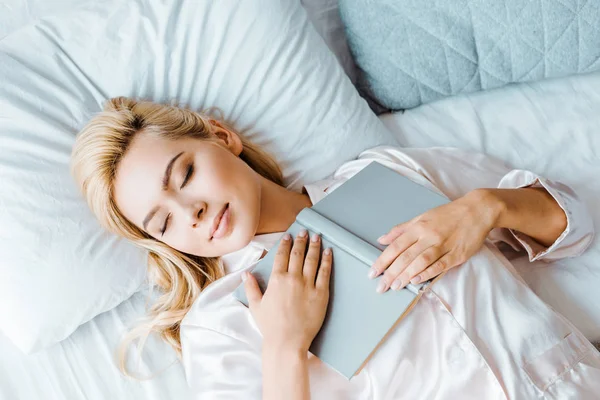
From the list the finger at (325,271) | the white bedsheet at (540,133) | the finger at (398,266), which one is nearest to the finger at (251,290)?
the finger at (325,271)

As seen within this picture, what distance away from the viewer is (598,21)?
140cm

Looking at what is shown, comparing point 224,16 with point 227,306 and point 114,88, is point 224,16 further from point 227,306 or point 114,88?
point 227,306

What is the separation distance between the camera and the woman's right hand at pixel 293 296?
104 cm

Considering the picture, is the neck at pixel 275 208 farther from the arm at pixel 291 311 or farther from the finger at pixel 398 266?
the finger at pixel 398 266

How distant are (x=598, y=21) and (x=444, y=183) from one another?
1.74 ft

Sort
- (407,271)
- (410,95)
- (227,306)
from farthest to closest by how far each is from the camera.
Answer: (410,95) → (227,306) → (407,271)

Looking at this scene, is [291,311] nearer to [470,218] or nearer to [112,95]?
[470,218]

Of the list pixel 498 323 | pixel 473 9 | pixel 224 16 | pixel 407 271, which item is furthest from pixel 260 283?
pixel 473 9

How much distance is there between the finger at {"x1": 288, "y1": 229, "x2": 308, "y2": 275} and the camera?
1083 millimetres

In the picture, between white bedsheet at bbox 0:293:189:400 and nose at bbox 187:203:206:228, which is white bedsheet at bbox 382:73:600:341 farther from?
white bedsheet at bbox 0:293:189:400

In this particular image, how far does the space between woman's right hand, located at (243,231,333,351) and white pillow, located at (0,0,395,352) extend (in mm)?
308

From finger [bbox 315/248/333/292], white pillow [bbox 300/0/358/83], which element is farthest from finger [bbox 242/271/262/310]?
white pillow [bbox 300/0/358/83]

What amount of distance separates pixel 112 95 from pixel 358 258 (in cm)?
62

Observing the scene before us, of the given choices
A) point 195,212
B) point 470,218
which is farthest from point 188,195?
point 470,218
